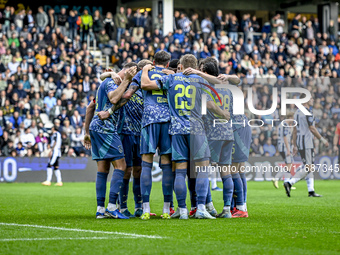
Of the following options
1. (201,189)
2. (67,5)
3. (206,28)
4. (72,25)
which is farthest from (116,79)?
(67,5)

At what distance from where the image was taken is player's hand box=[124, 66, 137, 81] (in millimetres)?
9062

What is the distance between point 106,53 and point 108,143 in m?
18.8

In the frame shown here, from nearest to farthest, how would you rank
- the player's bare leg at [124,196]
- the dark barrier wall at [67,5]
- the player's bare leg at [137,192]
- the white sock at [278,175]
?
the player's bare leg at [124,196], the player's bare leg at [137,192], the white sock at [278,175], the dark barrier wall at [67,5]

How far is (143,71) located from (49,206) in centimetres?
403

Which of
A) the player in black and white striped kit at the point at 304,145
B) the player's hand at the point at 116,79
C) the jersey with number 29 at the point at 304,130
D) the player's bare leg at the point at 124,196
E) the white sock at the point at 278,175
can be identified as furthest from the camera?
the white sock at the point at 278,175

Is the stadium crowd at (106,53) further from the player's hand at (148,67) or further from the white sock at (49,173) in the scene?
the player's hand at (148,67)

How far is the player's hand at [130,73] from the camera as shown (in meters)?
9.06

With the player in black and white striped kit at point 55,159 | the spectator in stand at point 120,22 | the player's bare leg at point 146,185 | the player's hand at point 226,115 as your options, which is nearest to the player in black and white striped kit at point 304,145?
the player's hand at point 226,115

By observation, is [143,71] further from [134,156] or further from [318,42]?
[318,42]

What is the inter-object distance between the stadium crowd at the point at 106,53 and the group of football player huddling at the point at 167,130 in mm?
8203

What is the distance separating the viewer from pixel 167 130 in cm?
896

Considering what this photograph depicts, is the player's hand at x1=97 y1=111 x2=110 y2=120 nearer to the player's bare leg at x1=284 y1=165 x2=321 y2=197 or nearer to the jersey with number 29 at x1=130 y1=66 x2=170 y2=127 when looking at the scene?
the jersey with number 29 at x1=130 y1=66 x2=170 y2=127

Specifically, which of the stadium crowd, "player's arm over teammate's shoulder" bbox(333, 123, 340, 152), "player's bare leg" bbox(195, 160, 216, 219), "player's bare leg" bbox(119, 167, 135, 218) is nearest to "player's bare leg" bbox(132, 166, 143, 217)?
"player's bare leg" bbox(119, 167, 135, 218)

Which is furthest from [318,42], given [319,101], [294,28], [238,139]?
[238,139]
